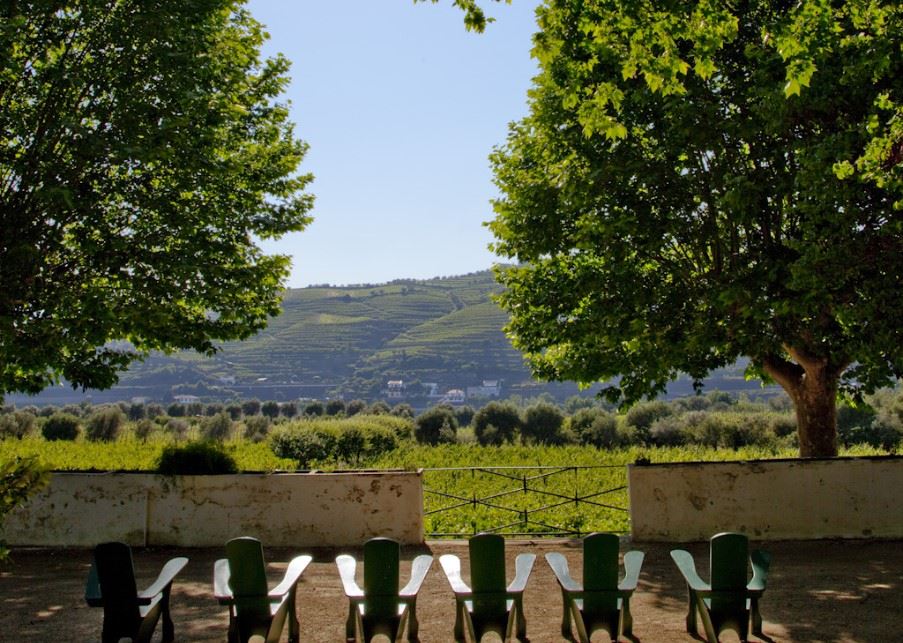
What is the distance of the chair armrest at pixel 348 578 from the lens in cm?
632

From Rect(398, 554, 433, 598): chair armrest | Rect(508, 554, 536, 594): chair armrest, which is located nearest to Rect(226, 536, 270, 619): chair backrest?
Rect(398, 554, 433, 598): chair armrest

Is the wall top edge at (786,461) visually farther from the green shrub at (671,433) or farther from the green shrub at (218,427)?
the green shrub at (218,427)

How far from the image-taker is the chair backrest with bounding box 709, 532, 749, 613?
6.30 metres

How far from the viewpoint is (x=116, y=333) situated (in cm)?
1291

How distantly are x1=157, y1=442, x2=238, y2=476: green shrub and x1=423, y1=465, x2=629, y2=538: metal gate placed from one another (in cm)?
338

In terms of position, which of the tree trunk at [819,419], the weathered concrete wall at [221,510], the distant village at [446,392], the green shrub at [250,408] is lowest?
the distant village at [446,392]

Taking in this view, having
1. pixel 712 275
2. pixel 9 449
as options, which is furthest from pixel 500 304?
pixel 9 449

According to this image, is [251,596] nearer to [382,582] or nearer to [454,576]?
[382,582]

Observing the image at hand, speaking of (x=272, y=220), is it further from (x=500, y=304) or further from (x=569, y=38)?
(x=569, y=38)

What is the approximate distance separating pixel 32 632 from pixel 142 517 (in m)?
4.10

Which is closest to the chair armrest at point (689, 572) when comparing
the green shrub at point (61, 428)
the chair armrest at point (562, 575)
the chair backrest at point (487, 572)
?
the chair armrest at point (562, 575)

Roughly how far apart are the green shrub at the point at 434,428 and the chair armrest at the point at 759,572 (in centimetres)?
3718

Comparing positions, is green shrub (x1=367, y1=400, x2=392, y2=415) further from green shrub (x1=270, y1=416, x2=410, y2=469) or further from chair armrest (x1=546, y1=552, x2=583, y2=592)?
chair armrest (x1=546, y1=552, x2=583, y2=592)

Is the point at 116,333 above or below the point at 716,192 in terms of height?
below
